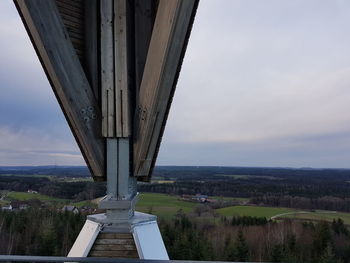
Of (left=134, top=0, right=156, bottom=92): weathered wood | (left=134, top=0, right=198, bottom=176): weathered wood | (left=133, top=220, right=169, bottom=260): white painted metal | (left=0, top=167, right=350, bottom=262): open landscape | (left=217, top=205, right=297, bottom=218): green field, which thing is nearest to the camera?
(left=134, top=0, right=198, bottom=176): weathered wood

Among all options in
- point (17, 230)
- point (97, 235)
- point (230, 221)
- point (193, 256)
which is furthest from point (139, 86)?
point (230, 221)

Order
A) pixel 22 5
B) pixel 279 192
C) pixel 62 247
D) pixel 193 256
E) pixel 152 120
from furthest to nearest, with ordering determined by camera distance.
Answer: pixel 279 192, pixel 62 247, pixel 193 256, pixel 152 120, pixel 22 5

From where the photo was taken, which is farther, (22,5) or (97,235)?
(97,235)

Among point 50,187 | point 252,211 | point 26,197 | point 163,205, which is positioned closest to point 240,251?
point 163,205

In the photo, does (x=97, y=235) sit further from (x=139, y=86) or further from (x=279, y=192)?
(x=279, y=192)

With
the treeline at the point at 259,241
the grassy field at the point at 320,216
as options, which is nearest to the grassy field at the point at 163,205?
the treeline at the point at 259,241

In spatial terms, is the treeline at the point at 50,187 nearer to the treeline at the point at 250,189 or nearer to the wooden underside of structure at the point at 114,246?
the treeline at the point at 250,189

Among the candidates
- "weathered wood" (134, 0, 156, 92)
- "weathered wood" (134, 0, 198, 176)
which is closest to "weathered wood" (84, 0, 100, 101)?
"weathered wood" (134, 0, 156, 92)

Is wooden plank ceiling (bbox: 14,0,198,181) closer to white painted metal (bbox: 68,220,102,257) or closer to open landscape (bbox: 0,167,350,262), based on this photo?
white painted metal (bbox: 68,220,102,257)

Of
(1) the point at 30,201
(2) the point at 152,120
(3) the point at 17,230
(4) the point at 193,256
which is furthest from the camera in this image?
(1) the point at 30,201
